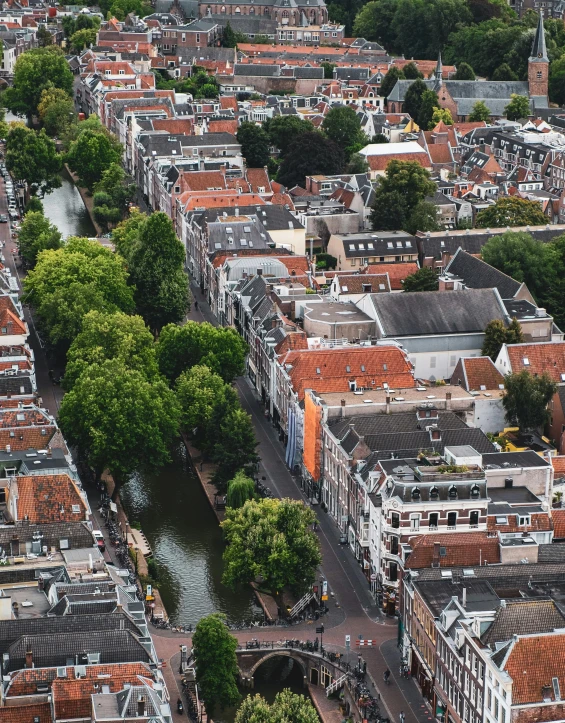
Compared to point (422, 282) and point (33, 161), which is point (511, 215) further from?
point (33, 161)

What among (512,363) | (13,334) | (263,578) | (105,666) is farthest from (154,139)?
(105,666)

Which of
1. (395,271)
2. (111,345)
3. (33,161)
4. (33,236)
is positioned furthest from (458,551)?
(33,161)

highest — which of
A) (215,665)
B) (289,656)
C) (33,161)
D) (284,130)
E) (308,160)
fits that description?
(284,130)

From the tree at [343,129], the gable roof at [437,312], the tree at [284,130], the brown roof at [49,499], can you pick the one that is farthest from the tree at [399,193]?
the brown roof at [49,499]

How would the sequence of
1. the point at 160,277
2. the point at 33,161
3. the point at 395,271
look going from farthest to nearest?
the point at 33,161 < the point at 395,271 < the point at 160,277

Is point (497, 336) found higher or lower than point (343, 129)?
lower

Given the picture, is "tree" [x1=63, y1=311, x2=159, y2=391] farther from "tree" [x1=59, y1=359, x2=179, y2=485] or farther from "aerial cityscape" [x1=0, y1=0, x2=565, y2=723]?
"tree" [x1=59, y1=359, x2=179, y2=485]

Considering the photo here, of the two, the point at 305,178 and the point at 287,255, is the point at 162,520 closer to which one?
the point at 287,255

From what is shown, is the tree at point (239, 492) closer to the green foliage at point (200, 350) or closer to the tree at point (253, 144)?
the green foliage at point (200, 350)

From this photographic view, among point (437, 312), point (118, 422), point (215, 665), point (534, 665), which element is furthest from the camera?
point (437, 312)
